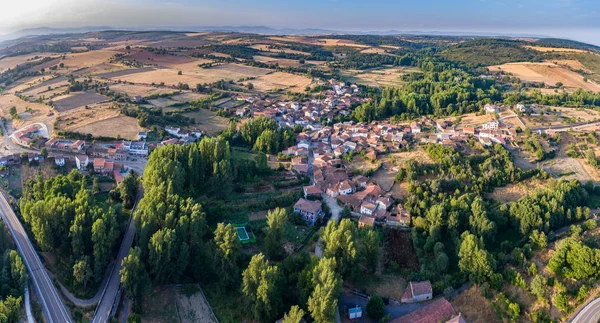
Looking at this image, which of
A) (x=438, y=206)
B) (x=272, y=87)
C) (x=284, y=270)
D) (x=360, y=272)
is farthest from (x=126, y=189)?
(x=272, y=87)

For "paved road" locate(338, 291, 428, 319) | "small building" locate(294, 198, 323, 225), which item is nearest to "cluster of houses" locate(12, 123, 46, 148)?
"small building" locate(294, 198, 323, 225)

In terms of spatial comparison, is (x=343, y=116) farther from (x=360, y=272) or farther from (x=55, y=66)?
(x=55, y=66)

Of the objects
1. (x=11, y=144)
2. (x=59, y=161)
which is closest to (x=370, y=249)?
(x=59, y=161)

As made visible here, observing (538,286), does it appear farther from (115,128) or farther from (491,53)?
(491,53)

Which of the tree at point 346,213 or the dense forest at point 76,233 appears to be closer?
the dense forest at point 76,233

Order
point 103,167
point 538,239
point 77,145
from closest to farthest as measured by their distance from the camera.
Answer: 1. point 538,239
2. point 103,167
3. point 77,145

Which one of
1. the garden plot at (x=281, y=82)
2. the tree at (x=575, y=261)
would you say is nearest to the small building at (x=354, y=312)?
the tree at (x=575, y=261)

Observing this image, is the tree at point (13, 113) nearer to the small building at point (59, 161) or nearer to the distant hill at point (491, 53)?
the small building at point (59, 161)
